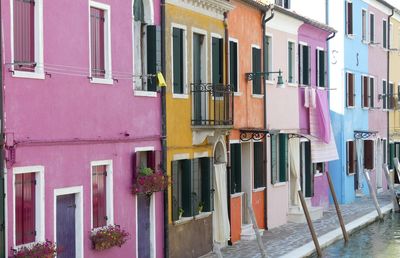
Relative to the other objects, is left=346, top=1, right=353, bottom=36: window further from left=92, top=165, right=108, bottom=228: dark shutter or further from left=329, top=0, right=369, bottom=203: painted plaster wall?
left=92, top=165, right=108, bottom=228: dark shutter

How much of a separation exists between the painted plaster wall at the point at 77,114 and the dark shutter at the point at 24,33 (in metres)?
0.22

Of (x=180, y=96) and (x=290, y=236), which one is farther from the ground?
(x=180, y=96)

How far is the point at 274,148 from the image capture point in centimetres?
2358

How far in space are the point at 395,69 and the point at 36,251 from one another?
3061cm

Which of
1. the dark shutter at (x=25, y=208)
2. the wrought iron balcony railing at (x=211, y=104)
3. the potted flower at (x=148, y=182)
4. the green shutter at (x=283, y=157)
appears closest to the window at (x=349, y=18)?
the green shutter at (x=283, y=157)

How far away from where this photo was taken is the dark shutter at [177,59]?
1691 cm

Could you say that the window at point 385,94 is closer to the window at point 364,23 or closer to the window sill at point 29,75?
the window at point 364,23

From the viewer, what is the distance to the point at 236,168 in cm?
2083

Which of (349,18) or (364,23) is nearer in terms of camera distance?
A: (349,18)

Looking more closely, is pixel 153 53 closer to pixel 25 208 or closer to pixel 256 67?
pixel 25 208

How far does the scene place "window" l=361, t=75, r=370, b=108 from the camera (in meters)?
33.4

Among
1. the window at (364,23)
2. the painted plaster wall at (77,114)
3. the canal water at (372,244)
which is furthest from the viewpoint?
the window at (364,23)

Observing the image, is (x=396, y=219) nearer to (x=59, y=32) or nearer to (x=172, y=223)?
(x=172, y=223)

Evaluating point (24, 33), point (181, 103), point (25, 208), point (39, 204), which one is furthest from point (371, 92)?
point (25, 208)
